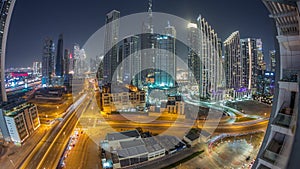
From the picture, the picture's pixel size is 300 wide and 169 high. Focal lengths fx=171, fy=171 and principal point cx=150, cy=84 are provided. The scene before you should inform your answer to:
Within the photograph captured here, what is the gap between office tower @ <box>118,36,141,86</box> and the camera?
75.8 ft

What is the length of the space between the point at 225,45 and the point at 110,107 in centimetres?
1374

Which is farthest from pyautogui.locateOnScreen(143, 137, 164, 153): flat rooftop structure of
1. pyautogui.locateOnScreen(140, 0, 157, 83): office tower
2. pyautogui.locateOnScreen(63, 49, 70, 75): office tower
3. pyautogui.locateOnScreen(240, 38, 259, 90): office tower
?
pyautogui.locateOnScreen(63, 49, 70, 75): office tower

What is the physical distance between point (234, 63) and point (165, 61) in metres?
7.61

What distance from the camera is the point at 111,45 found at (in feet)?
77.5

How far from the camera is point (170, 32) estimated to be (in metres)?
21.7

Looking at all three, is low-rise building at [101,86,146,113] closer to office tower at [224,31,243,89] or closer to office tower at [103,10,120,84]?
office tower at [224,31,243,89]

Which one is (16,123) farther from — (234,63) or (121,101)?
(234,63)

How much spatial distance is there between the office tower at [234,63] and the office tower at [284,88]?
57.0 feet

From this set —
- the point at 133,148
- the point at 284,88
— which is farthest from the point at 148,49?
the point at 284,88

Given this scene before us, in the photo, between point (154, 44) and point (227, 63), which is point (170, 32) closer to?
point (154, 44)

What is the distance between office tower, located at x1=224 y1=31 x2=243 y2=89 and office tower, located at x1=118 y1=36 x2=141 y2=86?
10590 mm

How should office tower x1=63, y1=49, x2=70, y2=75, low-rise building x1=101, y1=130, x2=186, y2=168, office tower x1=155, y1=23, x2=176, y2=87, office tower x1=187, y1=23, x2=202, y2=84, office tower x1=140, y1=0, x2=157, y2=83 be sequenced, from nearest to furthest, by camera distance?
low-rise building x1=101, y1=130, x2=186, y2=168 → office tower x1=187, y1=23, x2=202, y2=84 → office tower x1=155, y1=23, x2=176, y2=87 → office tower x1=140, y1=0, x2=157, y2=83 → office tower x1=63, y1=49, x2=70, y2=75

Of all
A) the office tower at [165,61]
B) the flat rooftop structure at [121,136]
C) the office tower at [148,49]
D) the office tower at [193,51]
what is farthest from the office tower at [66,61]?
the flat rooftop structure at [121,136]

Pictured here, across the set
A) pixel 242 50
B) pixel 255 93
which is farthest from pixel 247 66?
pixel 255 93
